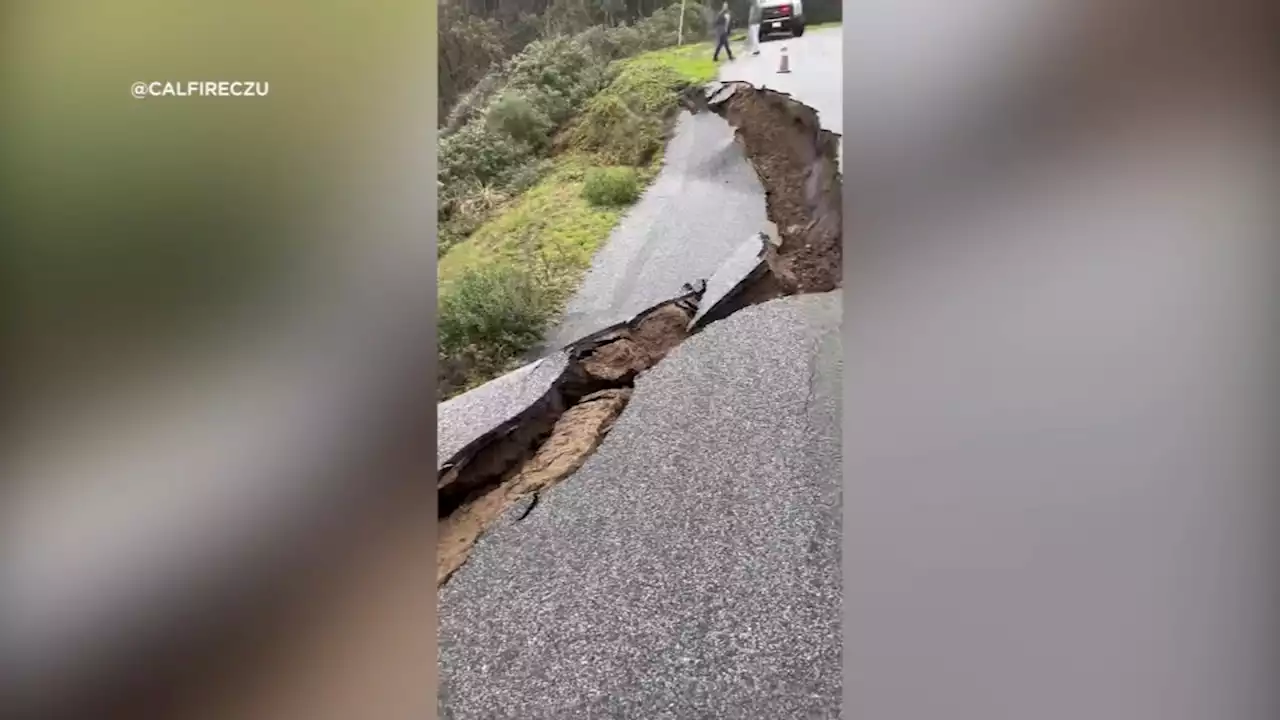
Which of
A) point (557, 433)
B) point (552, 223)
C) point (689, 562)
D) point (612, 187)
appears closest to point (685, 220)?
point (612, 187)

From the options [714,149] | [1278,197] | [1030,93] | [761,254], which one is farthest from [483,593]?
[1278,197]

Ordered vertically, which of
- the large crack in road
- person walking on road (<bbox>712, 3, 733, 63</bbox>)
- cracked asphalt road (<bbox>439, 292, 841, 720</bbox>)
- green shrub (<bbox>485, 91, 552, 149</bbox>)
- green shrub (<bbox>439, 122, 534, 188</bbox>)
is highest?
person walking on road (<bbox>712, 3, 733, 63</bbox>)

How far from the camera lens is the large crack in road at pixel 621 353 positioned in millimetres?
1788

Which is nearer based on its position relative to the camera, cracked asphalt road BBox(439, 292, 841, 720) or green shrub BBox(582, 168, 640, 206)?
cracked asphalt road BBox(439, 292, 841, 720)

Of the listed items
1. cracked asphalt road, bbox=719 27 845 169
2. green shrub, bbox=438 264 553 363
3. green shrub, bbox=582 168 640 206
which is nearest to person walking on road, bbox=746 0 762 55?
cracked asphalt road, bbox=719 27 845 169

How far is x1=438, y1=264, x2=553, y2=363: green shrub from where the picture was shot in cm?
185

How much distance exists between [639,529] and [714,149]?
0.80m

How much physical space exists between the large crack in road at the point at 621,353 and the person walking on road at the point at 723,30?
0.07m

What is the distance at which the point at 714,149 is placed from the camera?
1849mm

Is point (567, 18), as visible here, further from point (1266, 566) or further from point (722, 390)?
point (1266, 566)

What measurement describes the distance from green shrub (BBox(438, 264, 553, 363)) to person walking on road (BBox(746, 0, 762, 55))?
669mm

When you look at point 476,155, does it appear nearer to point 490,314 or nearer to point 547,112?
point 547,112

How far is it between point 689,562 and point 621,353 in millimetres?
449

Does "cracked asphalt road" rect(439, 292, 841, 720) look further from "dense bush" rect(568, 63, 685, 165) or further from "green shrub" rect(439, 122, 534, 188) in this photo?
"green shrub" rect(439, 122, 534, 188)
